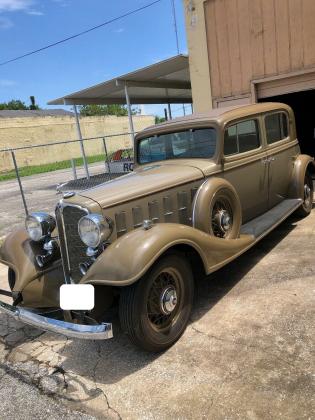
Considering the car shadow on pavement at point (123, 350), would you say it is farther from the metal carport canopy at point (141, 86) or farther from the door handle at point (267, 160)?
the metal carport canopy at point (141, 86)

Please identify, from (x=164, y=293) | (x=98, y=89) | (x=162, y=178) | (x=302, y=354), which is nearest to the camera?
(x=302, y=354)

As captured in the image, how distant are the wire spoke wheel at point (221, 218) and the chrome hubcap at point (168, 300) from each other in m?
0.92

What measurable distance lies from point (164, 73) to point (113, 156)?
17.9ft

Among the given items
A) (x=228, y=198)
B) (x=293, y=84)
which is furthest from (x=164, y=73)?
(x=228, y=198)

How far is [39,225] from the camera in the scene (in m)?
3.56

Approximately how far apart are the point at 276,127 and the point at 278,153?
0.41 m

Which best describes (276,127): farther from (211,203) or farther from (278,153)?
(211,203)

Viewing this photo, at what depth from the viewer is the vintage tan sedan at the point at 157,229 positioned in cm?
291

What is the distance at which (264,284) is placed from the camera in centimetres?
395

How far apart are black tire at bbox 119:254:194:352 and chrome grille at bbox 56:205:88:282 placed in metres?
0.60

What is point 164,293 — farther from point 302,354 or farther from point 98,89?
point 98,89

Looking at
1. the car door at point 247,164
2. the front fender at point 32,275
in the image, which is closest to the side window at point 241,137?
the car door at point 247,164

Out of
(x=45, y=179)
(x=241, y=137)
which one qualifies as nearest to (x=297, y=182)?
(x=241, y=137)

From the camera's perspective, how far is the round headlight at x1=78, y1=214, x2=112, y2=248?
3.01 m
